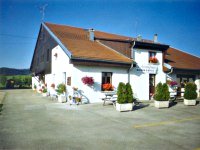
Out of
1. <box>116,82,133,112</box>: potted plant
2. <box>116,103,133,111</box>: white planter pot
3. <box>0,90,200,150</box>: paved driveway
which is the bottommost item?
<box>0,90,200,150</box>: paved driveway

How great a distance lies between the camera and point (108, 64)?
15.0 m

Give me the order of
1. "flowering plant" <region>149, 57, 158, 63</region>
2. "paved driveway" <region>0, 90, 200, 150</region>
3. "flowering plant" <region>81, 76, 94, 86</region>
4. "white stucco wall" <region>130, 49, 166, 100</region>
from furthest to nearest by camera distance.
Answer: "flowering plant" <region>149, 57, 158, 63</region>, "white stucco wall" <region>130, 49, 166, 100</region>, "flowering plant" <region>81, 76, 94, 86</region>, "paved driveway" <region>0, 90, 200, 150</region>

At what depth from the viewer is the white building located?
14.3 m

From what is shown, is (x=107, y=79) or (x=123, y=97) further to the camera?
(x=107, y=79)

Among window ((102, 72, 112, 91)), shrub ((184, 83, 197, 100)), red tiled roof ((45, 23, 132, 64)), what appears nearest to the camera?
shrub ((184, 83, 197, 100))

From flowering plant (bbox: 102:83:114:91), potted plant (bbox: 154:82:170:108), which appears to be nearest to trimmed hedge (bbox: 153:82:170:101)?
potted plant (bbox: 154:82:170:108)

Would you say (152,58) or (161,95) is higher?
(152,58)

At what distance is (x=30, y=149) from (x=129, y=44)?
45.9 feet

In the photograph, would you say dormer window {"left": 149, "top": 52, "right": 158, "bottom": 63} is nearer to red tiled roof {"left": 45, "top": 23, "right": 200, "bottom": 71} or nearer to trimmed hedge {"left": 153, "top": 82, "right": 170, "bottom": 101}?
red tiled roof {"left": 45, "top": 23, "right": 200, "bottom": 71}

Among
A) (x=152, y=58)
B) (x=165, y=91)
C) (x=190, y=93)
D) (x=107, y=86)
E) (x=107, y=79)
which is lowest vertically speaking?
(x=190, y=93)

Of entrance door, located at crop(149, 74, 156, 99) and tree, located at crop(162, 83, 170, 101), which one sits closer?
tree, located at crop(162, 83, 170, 101)

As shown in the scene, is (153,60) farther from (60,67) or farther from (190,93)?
(60,67)

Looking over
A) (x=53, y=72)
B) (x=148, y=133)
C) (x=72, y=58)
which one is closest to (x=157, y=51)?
(x=72, y=58)

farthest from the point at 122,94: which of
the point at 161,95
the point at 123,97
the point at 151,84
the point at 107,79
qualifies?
the point at 151,84
